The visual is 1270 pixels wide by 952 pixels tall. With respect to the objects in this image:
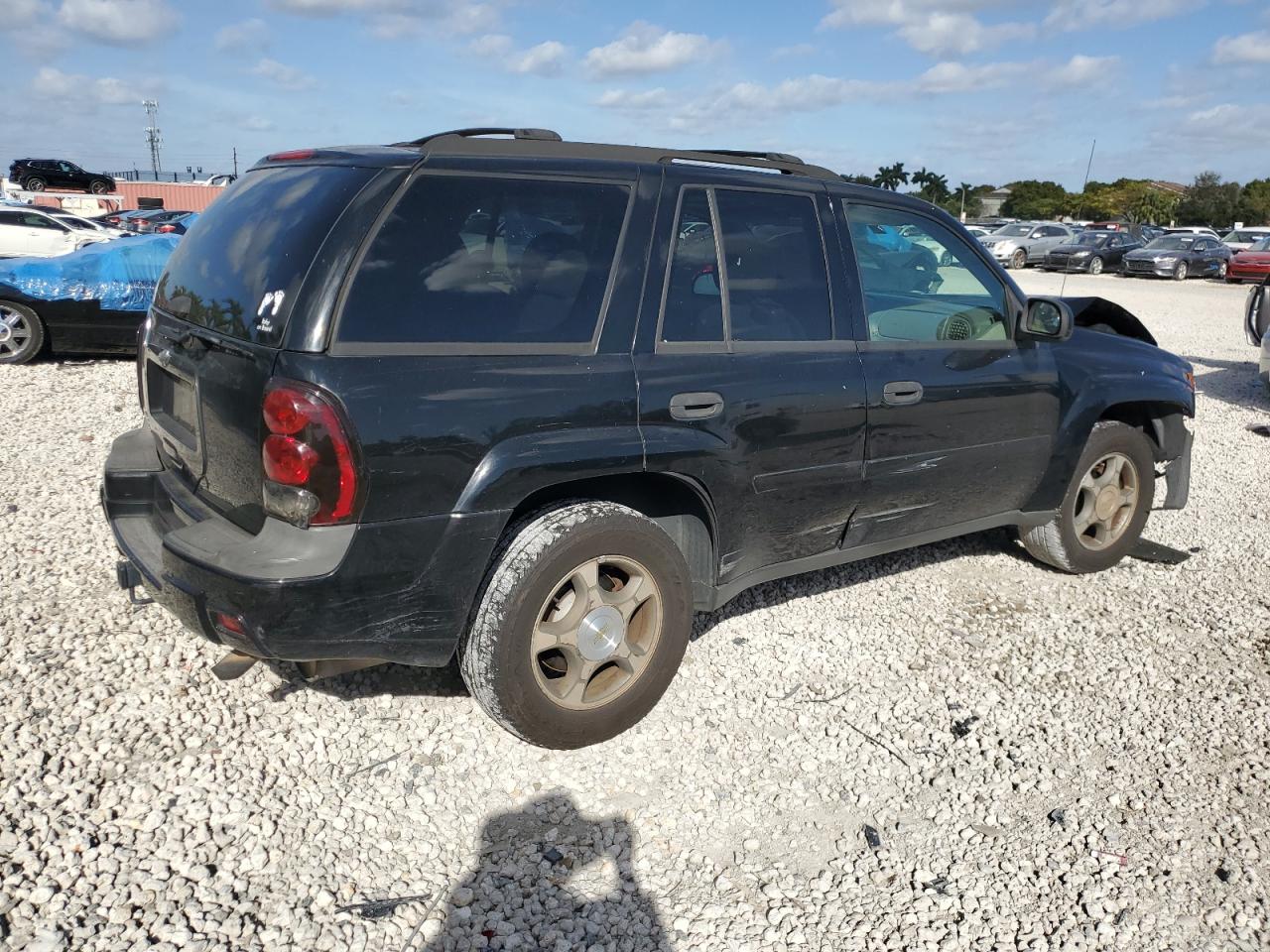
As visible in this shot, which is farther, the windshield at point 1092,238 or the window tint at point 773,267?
the windshield at point 1092,238

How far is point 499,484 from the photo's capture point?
9.62 feet

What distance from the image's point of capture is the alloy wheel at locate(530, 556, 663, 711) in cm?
321

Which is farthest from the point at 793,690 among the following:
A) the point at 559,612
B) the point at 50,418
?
the point at 50,418

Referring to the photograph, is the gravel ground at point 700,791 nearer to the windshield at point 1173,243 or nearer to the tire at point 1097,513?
the tire at point 1097,513

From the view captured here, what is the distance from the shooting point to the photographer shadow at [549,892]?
8.39 feet

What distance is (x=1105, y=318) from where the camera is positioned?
545cm

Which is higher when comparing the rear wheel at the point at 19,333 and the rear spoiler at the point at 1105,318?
the rear spoiler at the point at 1105,318

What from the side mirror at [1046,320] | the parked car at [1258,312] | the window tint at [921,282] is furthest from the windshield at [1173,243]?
the window tint at [921,282]

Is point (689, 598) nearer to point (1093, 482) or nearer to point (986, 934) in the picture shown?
point (986, 934)

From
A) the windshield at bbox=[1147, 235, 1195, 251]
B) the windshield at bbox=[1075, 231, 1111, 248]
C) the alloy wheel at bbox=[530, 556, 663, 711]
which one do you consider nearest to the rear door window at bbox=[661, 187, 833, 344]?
the alloy wheel at bbox=[530, 556, 663, 711]

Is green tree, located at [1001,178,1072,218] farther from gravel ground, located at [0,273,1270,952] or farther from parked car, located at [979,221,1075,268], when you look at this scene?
gravel ground, located at [0,273,1270,952]

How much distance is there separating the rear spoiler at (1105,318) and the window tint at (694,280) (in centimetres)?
274

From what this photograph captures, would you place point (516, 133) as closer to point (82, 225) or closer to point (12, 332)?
point (12, 332)

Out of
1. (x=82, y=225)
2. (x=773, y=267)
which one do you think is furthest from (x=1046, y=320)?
(x=82, y=225)
